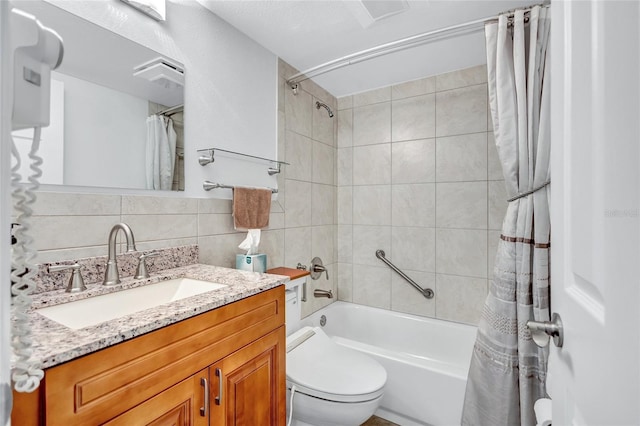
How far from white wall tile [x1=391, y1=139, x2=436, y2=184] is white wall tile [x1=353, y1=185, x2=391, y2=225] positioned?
152mm

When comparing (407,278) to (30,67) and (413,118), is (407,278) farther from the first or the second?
(30,67)

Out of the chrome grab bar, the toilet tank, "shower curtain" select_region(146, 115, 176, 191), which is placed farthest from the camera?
the chrome grab bar

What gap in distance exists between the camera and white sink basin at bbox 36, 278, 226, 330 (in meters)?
0.89

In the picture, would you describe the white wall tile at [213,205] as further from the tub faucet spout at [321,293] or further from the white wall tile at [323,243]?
the tub faucet spout at [321,293]

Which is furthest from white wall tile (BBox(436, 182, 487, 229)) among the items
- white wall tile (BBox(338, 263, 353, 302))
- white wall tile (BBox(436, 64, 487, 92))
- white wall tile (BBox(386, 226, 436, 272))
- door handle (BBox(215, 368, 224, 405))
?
door handle (BBox(215, 368, 224, 405))

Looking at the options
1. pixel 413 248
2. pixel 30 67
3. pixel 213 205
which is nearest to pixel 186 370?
pixel 30 67

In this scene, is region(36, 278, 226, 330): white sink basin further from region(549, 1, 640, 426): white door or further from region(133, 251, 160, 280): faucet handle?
region(549, 1, 640, 426): white door

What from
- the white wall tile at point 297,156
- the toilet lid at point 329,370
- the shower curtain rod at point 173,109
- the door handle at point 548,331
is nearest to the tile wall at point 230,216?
the white wall tile at point 297,156

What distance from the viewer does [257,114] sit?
6.11 ft

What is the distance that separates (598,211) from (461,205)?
72.7 inches

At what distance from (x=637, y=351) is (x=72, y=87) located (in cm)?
155

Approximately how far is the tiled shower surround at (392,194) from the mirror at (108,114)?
470 mm

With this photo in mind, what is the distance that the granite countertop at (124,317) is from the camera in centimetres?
60

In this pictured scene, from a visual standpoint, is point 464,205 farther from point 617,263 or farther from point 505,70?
point 617,263
